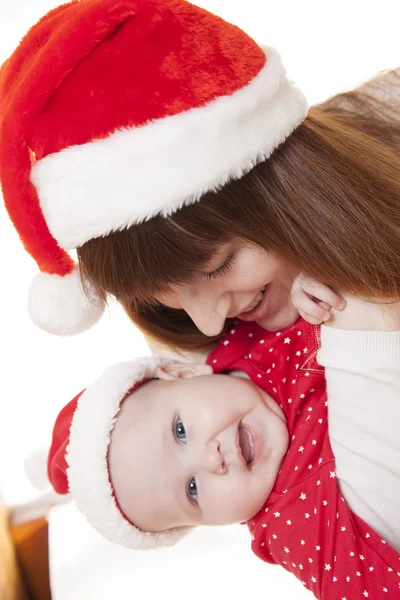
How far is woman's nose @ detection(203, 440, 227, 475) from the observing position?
108cm

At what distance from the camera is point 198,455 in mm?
1105

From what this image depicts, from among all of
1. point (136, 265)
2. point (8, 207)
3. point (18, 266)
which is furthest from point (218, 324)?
point (18, 266)

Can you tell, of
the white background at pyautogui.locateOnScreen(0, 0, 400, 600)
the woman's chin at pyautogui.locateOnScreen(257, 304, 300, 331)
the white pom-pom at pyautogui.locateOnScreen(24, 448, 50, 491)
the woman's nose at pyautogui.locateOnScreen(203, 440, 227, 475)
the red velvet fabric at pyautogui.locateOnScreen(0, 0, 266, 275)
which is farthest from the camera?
the white background at pyautogui.locateOnScreen(0, 0, 400, 600)

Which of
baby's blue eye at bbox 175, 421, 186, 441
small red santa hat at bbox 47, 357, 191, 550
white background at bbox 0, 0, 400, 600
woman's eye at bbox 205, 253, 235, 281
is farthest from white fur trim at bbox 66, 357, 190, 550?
white background at bbox 0, 0, 400, 600

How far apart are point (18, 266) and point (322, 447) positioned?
1133 millimetres

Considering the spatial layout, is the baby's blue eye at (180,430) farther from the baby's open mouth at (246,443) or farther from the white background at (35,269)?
the white background at (35,269)

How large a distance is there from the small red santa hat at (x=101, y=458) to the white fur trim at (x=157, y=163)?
398 mm

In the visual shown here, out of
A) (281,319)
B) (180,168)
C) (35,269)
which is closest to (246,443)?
(281,319)

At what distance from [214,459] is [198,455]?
1.5 inches

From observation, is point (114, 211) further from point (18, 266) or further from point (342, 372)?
point (18, 266)

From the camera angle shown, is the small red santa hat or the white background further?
the white background

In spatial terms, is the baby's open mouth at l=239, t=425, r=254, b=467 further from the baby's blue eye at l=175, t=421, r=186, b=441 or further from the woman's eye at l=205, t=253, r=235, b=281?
the woman's eye at l=205, t=253, r=235, b=281

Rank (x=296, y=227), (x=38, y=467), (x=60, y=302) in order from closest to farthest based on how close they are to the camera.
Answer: (x=296, y=227), (x=60, y=302), (x=38, y=467)

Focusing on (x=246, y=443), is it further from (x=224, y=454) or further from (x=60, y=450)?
(x=60, y=450)
